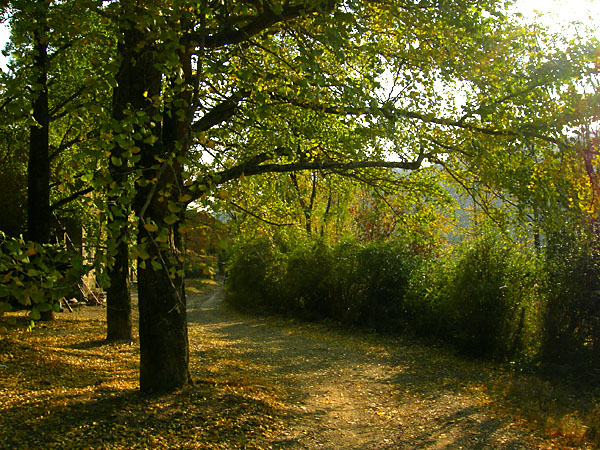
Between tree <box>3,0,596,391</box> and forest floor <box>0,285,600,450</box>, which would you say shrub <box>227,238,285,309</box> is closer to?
forest floor <box>0,285,600,450</box>

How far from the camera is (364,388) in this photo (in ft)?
24.6

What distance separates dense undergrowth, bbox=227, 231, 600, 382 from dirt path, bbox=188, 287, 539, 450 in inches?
28.7

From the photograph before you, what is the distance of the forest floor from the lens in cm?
485

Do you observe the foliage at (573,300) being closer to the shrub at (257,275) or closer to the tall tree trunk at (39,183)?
the tall tree trunk at (39,183)

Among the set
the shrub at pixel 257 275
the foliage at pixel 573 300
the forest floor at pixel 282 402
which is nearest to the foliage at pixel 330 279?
the shrub at pixel 257 275

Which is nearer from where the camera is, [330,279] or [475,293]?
[475,293]

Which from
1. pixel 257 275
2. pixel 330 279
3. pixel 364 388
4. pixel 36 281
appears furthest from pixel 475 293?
pixel 257 275

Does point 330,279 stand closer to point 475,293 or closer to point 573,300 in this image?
point 475,293

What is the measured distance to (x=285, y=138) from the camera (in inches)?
234

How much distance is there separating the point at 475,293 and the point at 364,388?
3.37 m

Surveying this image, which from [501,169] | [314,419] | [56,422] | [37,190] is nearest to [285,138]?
[501,169]

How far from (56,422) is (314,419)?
2.69 metres

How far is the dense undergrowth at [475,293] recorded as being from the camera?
816 cm

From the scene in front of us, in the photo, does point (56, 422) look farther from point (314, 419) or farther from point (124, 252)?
point (124, 252)
